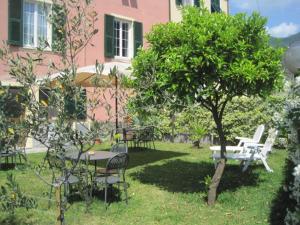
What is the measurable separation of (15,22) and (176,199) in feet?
31.4

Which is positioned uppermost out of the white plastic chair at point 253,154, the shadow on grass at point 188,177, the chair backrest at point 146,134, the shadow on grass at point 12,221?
the chair backrest at point 146,134

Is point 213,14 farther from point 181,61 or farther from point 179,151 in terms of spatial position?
point 179,151

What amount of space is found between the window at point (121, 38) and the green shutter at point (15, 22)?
5110 mm

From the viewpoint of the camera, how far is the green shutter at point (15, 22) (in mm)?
13617

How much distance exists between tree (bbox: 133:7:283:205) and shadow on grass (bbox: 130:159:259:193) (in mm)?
1298

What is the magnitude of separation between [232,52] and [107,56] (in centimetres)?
1152

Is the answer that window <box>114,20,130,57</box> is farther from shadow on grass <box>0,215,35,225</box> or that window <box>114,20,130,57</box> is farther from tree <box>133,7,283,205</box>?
shadow on grass <box>0,215,35,225</box>

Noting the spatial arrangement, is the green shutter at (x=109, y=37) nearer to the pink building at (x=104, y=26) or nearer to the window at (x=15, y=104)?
the pink building at (x=104, y=26)

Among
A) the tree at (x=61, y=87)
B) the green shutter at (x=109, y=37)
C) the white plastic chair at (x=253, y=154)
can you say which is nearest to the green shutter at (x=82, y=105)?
the tree at (x=61, y=87)

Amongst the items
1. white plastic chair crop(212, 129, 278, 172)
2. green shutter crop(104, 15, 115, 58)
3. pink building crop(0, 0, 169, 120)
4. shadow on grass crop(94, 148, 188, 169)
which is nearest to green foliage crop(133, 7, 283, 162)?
white plastic chair crop(212, 129, 278, 172)

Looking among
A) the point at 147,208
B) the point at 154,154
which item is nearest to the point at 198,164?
the point at 154,154

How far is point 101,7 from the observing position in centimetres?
1716

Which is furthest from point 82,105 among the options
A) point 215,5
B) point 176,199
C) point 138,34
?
point 215,5

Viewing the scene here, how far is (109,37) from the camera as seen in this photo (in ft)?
56.7
